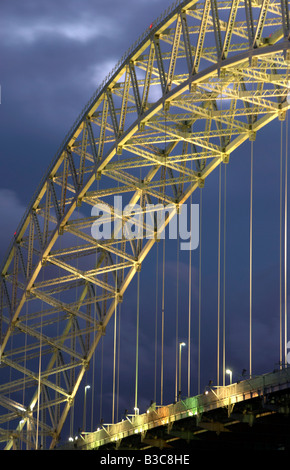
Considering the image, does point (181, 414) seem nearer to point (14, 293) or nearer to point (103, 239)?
point (103, 239)

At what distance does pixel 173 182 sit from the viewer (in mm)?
80188

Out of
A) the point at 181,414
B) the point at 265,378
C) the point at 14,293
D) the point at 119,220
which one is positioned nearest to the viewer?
the point at 265,378

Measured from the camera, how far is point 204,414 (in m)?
69.7

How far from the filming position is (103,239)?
9069cm

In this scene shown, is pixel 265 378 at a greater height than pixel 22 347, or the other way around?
pixel 22 347

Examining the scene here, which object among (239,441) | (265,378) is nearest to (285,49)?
(265,378)

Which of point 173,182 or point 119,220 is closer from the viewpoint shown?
point 173,182

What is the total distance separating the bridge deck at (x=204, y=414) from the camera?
2459 inches

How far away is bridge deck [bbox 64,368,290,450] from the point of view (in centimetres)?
6247
